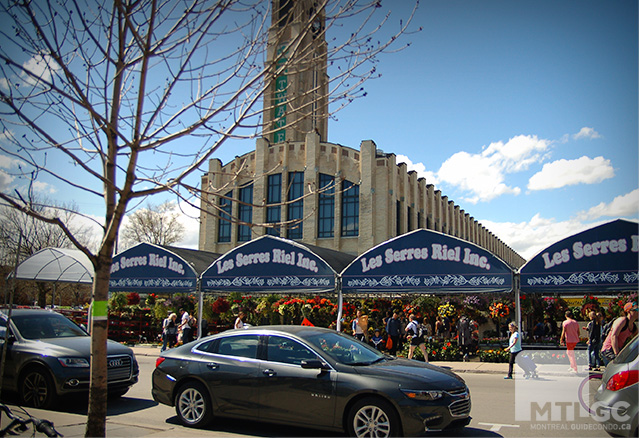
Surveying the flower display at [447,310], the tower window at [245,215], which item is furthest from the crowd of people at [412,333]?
the tower window at [245,215]

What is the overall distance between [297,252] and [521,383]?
10186mm

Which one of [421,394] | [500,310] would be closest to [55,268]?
[500,310]

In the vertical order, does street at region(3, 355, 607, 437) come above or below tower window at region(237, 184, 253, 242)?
below

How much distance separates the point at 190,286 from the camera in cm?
2280

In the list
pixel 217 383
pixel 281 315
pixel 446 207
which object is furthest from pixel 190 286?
pixel 446 207

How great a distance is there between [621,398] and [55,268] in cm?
2875

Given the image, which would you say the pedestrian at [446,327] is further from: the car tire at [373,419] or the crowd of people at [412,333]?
the car tire at [373,419]

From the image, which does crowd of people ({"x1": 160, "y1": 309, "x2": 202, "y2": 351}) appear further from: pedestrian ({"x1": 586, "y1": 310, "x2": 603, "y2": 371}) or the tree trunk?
the tree trunk

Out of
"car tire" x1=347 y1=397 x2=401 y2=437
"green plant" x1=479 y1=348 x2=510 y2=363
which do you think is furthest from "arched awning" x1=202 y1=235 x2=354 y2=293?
"car tire" x1=347 y1=397 x2=401 y2=437

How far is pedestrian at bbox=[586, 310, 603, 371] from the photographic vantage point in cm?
1498

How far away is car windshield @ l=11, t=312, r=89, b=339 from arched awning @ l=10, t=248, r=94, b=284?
18.3 metres

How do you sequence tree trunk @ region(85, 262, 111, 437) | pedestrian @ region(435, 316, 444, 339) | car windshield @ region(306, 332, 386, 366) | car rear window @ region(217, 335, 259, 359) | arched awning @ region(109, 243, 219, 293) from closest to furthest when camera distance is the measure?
tree trunk @ region(85, 262, 111, 437)
car windshield @ region(306, 332, 386, 366)
car rear window @ region(217, 335, 259, 359)
pedestrian @ region(435, 316, 444, 339)
arched awning @ region(109, 243, 219, 293)

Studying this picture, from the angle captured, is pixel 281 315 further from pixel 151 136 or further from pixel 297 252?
pixel 151 136

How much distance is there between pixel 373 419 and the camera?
21.0ft
